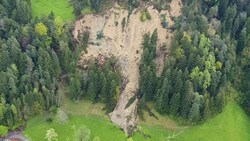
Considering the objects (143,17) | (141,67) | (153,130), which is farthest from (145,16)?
(153,130)

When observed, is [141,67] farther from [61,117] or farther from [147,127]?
[61,117]

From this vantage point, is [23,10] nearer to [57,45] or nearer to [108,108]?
[57,45]

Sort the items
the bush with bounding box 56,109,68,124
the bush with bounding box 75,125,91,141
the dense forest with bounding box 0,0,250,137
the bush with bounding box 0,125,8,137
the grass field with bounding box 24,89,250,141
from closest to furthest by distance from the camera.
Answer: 1. the bush with bounding box 75,125,91,141
2. the bush with bounding box 0,125,8,137
3. the bush with bounding box 56,109,68,124
4. the grass field with bounding box 24,89,250,141
5. the dense forest with bounding box 0,0,250,137

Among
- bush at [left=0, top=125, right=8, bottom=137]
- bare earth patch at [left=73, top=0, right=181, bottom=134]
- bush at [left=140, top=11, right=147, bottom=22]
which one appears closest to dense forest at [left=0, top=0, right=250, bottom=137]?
bush at [left=0, top=125, right=8, bottom=137]

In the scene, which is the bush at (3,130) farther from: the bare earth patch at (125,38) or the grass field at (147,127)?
the bare earth patch at (125,38)

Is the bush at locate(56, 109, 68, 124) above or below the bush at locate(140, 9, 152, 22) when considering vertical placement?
below

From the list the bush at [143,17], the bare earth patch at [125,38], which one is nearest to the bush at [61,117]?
the bare earth patch at [125,38]

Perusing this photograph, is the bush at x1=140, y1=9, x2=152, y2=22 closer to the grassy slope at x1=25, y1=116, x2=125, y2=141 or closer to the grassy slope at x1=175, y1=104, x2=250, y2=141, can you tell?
the grassy slope at x1=25, y1=116, x2=125, y2=141

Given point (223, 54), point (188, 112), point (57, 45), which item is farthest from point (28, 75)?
point (223, 54)
